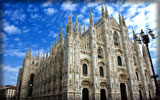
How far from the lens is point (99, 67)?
27750mm

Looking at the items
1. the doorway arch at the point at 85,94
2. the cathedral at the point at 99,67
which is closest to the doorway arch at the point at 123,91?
the cathedral at the point at 99,67

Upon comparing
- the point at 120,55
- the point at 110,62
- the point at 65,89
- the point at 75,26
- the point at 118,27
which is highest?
the point at 118,27

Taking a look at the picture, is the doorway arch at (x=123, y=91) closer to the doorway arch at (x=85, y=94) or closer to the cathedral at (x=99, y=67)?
the cathedral at (x=99, y=67)

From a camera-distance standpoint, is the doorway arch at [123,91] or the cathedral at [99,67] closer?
the cathedral at [99,67]

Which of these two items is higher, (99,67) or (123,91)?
(99,67)

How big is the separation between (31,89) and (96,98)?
3554 cm

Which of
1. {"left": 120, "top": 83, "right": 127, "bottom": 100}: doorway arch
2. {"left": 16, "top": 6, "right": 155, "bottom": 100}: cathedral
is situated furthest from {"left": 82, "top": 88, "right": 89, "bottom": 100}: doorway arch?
{"left": 120, "top": 83, "right": 127, "bottom": 100}: doorway arch

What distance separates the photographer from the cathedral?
23094mm

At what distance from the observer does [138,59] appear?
35.1 m

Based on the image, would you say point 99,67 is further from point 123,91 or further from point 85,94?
point 123,91

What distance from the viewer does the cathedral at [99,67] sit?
23094 mm

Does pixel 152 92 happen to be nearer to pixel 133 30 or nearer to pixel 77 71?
pixel 133 30

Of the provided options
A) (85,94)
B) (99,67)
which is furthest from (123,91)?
(85,94)

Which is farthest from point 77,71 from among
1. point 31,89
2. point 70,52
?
point 31,89
